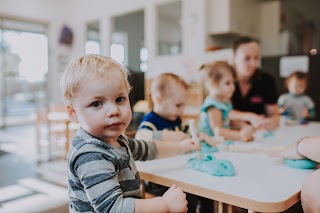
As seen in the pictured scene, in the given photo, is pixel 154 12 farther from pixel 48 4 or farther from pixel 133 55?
pixel 48 4

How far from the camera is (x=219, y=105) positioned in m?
1.29

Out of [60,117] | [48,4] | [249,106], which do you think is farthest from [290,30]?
[48,4]

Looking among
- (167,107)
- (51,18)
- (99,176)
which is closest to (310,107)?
(167,107)

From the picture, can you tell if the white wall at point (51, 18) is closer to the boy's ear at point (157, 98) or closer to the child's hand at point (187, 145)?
the boy's ear at point (157, 98)

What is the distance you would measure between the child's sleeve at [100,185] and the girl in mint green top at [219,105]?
749 millimetres

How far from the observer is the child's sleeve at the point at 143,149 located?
0.80 m

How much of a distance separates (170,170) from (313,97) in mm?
2616

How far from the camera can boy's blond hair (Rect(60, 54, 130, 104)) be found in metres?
0.59

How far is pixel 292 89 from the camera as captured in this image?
280cm

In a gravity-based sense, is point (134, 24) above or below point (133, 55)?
above

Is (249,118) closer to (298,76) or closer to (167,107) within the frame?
(167,107)

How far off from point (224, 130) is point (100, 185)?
0.80 m

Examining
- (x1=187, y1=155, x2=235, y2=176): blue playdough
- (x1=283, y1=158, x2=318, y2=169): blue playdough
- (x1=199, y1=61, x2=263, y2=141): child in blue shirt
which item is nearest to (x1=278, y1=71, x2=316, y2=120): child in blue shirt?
(x1=199, y1=61, x2=263, y2=141): child in blue shirt

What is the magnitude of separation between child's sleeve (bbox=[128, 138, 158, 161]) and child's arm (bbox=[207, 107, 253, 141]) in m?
0.45
